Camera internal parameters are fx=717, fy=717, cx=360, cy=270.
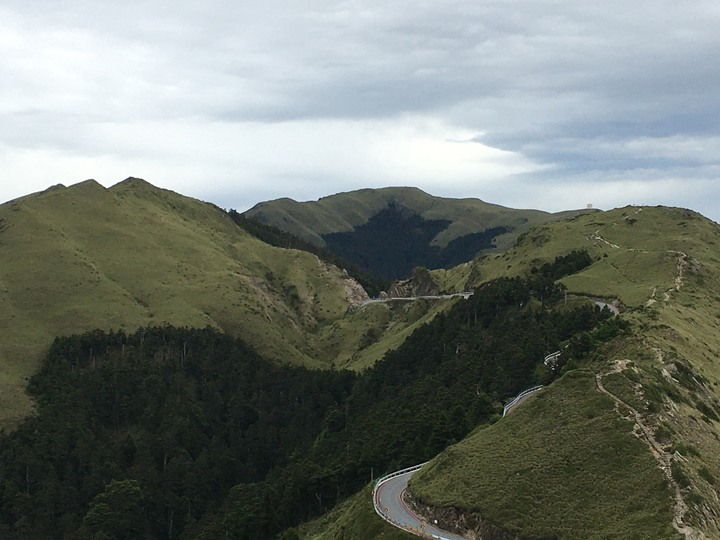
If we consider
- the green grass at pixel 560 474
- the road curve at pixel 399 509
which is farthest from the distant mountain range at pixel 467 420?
the road curve at pixel 399 509

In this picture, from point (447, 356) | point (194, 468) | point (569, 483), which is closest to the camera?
point (569, 483)

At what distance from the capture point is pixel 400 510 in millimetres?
66375

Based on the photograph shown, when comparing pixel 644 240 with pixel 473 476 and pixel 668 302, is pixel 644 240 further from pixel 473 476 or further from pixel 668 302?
pixel 473 476

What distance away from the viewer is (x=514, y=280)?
16338 cm

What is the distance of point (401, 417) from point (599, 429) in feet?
184

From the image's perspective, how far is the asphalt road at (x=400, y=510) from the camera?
194 feet

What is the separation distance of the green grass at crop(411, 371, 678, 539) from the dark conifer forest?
18.2m

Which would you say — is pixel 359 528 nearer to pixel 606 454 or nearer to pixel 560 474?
pixel 560 474

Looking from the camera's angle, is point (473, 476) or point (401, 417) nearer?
point (473, 476)

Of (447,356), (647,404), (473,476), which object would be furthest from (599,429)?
(447,356)

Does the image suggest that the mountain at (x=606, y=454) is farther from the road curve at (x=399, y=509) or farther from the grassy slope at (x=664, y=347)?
the road curve at (x=399, y=509)

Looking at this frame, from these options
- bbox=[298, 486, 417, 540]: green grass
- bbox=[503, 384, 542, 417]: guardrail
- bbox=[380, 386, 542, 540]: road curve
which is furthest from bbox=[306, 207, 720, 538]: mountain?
bbox=[503, 384, 542, 417]: guardrail

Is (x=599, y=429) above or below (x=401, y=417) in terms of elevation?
above

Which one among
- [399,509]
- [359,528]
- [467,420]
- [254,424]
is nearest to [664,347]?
[467,420]
